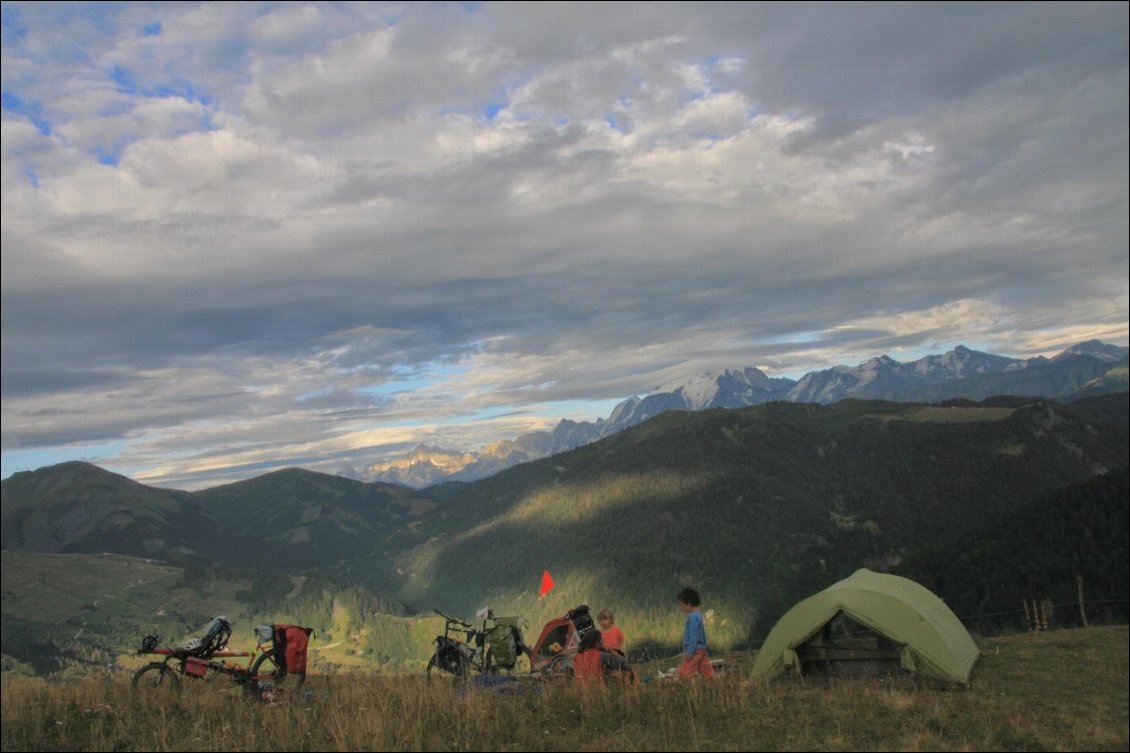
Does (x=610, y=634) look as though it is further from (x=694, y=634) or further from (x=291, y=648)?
(x=291, y=648)

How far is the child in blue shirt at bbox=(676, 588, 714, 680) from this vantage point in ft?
48.4

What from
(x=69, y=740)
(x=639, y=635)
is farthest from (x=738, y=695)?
(x=639, y=635)

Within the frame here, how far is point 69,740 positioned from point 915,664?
17.7m

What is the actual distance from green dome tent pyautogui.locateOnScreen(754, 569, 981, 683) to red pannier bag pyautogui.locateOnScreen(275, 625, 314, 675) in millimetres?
11084

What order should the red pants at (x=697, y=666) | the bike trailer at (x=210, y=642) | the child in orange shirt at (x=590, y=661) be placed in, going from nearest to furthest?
the child in orange shirt at (x=590, y=661), the bike trailer at (x=210, y=642), the red pants at (x=697, y=666)

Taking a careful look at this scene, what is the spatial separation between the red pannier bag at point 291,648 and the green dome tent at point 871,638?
11084 millimetres

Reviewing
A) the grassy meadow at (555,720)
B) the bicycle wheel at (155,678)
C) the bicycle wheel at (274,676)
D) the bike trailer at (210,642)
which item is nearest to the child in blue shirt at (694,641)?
the grassy meadow at (555,720)

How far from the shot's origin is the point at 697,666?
15.0 m

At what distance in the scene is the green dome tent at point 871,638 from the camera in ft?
55.3

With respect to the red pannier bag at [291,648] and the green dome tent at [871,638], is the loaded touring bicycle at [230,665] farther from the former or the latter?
the green dome tent at [871,638]

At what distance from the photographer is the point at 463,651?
55.4 feet

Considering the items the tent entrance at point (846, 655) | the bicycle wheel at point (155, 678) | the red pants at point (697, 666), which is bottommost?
the tent entrance at point (846, 655)

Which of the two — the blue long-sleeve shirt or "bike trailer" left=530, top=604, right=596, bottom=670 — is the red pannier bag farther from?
the blue long-sleeve shirt

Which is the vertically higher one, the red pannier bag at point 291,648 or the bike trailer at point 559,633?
the red pannier bag at point 291,648
